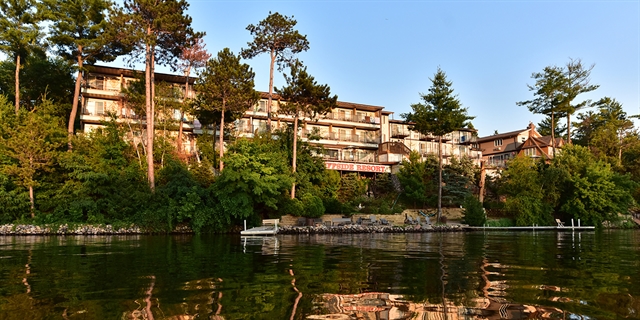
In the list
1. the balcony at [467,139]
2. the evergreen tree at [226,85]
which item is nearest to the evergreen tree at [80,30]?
the evergreen tree at [226,85]

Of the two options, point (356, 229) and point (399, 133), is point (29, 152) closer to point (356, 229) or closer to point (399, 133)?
point (356, 229)

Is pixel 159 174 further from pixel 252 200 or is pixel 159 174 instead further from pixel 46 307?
pixel 46 307

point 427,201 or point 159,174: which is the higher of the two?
point 159,174

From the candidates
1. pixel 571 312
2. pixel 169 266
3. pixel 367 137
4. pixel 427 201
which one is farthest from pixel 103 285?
pixel 367 137

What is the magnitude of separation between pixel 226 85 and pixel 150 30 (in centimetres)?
657

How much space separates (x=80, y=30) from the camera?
33719mm

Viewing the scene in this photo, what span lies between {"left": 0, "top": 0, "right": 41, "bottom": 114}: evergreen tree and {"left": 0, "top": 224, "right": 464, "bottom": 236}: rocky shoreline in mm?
14060

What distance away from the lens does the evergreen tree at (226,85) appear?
97.9 ft

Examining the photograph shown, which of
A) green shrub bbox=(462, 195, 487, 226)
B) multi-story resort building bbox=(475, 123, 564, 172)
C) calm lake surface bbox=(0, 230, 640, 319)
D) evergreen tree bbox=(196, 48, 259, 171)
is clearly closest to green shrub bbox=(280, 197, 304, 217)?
evergreen tree bbox=(196, 48, 259, 171)

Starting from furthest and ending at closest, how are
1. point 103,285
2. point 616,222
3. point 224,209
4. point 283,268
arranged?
point 616,222 < point 224,209 < point 283,268 < point 103,285

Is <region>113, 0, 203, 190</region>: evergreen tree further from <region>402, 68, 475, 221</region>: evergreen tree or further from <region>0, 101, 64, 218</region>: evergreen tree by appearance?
<region>402, 68, 475, 221</region>: evergreen tree

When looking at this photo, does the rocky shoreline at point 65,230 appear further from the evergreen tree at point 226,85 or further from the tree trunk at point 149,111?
the evergreen tree at point 226,85

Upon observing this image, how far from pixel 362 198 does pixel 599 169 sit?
2150cm

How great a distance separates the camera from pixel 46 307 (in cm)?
570
